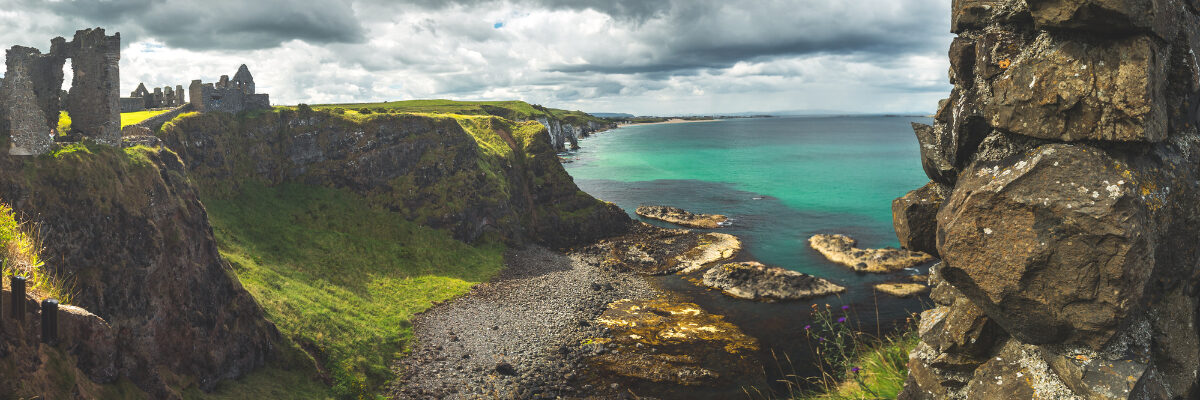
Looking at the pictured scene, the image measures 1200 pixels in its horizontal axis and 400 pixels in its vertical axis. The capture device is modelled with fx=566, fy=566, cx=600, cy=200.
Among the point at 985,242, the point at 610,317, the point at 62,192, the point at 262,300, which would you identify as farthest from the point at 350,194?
the point at 985,242

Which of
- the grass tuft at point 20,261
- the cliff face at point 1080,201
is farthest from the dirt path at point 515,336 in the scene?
the cliff face at point 1080,201

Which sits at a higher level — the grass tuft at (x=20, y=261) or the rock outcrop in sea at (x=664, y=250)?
the grass tuft at (x=20, y=261)

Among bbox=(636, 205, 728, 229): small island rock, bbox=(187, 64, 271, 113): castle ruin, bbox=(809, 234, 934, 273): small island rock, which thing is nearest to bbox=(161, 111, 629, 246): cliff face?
bbox=(187, 64, 271, 113): castle ruin

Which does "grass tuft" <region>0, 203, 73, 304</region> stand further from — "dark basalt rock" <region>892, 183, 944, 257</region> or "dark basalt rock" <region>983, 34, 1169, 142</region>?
"dark basalt rock" <region>983, 34, 1169, 142</region>

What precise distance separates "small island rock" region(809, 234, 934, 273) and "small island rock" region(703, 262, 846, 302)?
729cm

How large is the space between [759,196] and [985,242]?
103533 millimetres

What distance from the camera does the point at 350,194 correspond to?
63938 millimetres

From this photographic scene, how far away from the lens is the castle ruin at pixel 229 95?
5628cm

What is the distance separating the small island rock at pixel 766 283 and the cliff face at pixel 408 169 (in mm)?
23766

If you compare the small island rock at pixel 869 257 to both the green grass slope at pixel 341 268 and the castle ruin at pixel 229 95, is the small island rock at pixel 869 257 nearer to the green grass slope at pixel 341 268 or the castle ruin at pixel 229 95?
the green grass slope at pixel 341 268

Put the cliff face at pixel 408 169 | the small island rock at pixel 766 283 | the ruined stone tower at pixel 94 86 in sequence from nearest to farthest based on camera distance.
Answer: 1. the ruined stone tower at pixel 94 86
2. the small island rock at pixel 766 283
3. the cliff face at pixel 408 169

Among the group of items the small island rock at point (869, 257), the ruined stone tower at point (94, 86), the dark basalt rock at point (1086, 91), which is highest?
the ruined stone tower at point (94, 86)

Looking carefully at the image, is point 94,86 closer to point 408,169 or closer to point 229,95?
point 229,95

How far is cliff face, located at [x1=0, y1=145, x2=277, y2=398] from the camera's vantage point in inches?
869
